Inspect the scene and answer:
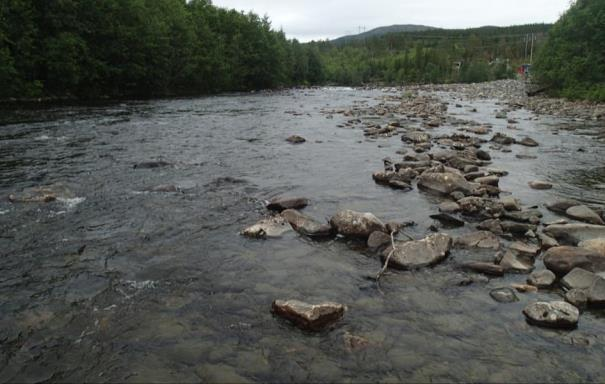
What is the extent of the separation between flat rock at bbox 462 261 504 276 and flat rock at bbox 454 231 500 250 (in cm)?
76

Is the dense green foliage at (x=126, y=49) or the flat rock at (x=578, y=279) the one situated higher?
the dense green foliage at (x=126, y=49)

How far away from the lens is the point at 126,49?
45.5 metres

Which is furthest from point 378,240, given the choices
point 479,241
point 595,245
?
point 595,245

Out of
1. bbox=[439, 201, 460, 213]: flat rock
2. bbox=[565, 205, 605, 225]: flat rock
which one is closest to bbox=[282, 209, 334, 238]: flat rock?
bbox=[439, 201, 460, 213]: flat rock

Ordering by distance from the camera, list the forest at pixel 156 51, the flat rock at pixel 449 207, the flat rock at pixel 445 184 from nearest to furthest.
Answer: the flat rock at pixel 449 207 → the flat rock at pixel 445 184 → the forest at pixel 156 51

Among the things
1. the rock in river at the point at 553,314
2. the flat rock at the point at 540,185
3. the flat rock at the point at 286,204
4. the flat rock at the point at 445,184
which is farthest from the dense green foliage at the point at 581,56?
the rock in river at the point at 553,314

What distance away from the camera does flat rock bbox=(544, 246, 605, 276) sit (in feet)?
21.7

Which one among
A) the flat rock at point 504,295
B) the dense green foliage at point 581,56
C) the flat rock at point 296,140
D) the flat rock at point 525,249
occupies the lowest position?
the flat rock at point 504,295

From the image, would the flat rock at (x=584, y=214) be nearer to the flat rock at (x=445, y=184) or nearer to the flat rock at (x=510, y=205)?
the flat rock at (x=510, y=205)

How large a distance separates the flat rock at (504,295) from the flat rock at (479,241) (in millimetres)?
1485

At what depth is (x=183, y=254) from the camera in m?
7.28

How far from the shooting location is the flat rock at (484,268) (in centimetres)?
666

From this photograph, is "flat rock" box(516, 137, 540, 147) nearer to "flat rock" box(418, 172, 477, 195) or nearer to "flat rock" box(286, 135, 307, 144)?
"flat rock" box(418, 172, 477, 195)

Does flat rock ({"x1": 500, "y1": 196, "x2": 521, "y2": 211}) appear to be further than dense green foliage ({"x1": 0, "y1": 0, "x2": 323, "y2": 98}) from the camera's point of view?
No
